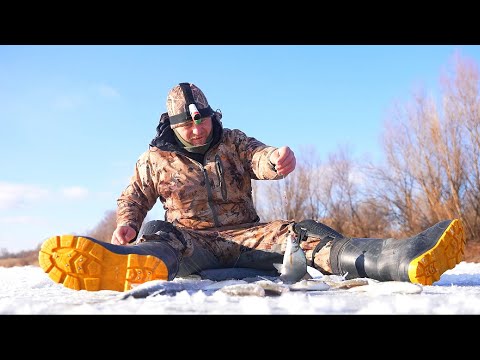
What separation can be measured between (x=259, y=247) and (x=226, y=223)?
0.27 m

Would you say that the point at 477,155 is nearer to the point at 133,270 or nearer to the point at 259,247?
the point at 259,247

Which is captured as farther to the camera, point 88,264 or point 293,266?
point 293,266

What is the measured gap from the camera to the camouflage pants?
2629 millimetres

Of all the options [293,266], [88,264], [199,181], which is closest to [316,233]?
[293,266]

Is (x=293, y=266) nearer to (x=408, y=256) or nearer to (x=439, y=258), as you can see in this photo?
(x=408, y=256)

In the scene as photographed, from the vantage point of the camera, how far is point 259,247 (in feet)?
9.19

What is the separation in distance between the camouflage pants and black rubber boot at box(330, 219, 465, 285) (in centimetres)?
28

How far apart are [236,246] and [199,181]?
436 mm

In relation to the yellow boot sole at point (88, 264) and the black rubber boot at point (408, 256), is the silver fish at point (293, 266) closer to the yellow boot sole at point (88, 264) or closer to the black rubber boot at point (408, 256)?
the black rubber boot at point (408, 256)

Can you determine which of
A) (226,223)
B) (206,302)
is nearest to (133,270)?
(206,302)

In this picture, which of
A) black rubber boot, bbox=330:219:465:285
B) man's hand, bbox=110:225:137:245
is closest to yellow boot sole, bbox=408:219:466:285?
black rubber boot, bbox=330:219:465:285

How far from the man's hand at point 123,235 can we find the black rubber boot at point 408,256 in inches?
42.1

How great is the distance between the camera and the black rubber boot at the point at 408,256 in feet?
6.84

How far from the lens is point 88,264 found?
6.34 feet
